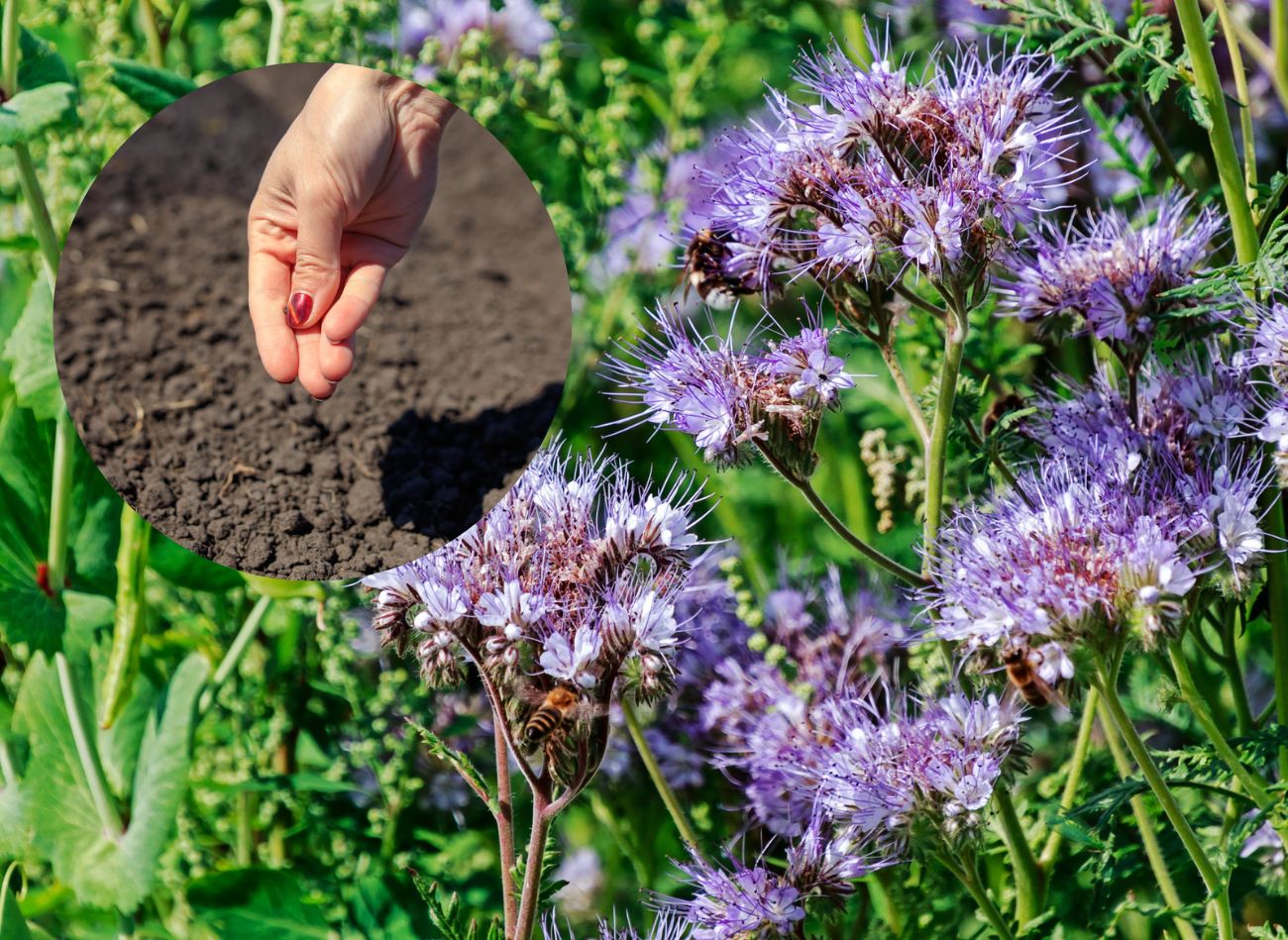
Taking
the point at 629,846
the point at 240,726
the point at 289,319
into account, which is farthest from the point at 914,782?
the point at 240,726

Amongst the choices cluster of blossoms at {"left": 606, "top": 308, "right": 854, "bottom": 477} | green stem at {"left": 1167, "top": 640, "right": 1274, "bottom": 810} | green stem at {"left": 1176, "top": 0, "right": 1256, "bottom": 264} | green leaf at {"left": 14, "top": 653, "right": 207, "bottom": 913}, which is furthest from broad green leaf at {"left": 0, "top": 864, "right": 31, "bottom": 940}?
green stem at {"left": 1176, "top": 0, "right": 1256, "bottom": 264}

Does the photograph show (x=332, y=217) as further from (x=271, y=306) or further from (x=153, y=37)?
(x=153, y=37)

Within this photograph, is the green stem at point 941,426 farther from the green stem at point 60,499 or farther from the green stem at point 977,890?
the green stem at point 60,499

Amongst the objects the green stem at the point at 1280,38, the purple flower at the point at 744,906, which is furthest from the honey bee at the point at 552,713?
the green stem at the point at 1280,38

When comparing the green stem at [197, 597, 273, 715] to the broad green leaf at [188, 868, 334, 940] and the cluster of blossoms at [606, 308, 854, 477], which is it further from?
the cluster of blossoms at [606, 308, 854, 477]

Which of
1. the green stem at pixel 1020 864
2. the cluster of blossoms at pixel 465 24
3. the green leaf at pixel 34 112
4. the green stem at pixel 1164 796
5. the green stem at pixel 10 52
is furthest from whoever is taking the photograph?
the cluster of blossoms at pixel 465 24

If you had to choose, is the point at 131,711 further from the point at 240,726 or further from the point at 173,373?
the point at 173,373
